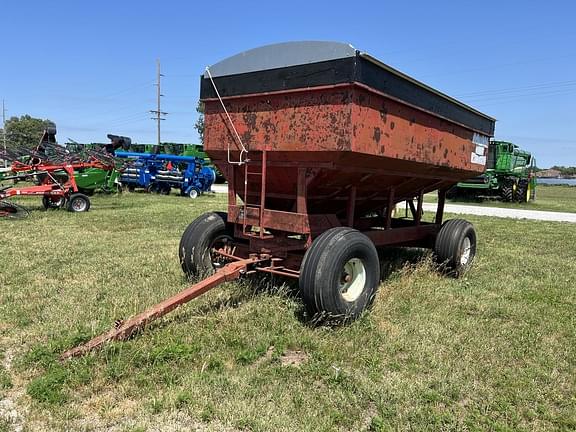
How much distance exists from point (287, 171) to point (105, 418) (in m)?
2.67

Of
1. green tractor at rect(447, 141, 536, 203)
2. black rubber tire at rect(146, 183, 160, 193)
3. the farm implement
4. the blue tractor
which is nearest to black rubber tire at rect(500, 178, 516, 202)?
green tractor at rect(447, 141, 536, 203)

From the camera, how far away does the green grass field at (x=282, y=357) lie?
2752mm

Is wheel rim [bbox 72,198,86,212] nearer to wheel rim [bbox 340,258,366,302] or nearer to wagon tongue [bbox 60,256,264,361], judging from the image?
wagon tongue [bbox 60,256,264,361]

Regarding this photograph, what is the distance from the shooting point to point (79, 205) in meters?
12.2

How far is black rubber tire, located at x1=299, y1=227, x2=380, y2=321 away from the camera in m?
3.89

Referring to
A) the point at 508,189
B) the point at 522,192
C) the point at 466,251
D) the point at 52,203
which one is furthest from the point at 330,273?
the point at 522,192

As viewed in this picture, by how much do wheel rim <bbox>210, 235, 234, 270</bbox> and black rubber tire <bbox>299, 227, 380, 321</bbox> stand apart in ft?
4.94

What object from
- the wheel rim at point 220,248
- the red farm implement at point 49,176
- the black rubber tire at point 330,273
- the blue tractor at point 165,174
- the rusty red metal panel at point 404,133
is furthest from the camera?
the blue tractor at point 165,174

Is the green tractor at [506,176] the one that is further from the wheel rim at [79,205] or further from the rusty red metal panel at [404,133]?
the rusty red metal panel at [404,133]

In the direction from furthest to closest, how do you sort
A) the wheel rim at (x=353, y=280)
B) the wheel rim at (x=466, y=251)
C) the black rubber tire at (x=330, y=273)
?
the wheel rim at (x=466, y=251) → the wheel rim at (x=353, y=280) → the black rubber tire at (x=330, y=273)

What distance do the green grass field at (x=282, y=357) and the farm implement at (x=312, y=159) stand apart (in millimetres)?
285

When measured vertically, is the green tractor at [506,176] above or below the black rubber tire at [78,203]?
above

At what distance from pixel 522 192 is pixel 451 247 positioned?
16856 millimetres

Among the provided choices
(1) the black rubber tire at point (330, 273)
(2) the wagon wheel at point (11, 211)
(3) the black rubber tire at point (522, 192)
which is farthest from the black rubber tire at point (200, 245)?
(3) the black rubber tire at point (522, 192)
